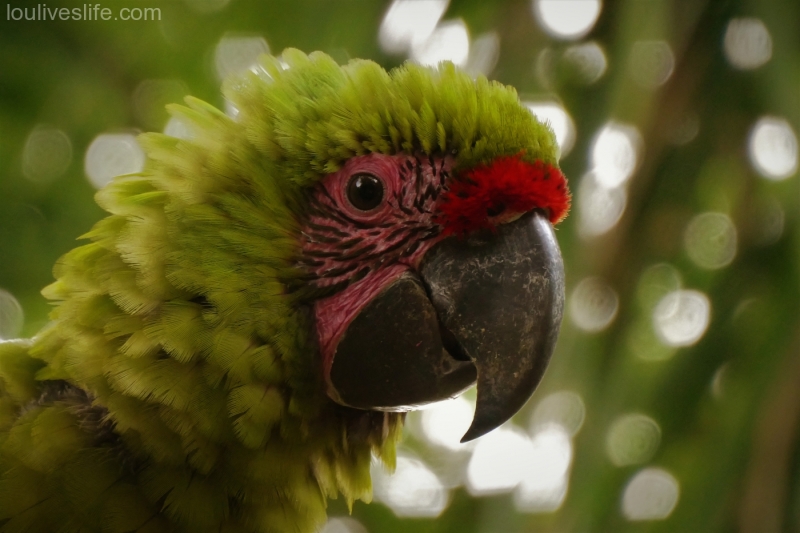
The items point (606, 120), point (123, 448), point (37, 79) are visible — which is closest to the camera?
point (123, 448)

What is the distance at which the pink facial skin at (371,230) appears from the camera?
107 centimetres

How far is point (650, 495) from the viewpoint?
2287 mm

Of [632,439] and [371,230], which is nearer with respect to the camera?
[371,230]

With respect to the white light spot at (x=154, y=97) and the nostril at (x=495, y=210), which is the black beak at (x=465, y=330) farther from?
the white light spot at (x=154, y=97)

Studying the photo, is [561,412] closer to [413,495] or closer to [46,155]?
[413,495]

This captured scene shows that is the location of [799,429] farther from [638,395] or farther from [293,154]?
[293,154]

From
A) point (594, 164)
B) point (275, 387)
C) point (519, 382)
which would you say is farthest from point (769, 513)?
point (275, 387)

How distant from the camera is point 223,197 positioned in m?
1.04

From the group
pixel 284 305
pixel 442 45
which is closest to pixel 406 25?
pixel 442 45

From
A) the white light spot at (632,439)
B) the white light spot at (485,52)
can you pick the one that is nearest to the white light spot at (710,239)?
the white light spot at (632,439)

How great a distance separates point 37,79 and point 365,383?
1741 millimetres

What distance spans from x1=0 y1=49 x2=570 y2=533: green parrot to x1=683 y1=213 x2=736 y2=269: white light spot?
1390mm

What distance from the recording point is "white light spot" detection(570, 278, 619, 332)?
2264 millimetres

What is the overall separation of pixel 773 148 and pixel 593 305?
0.84 meters
